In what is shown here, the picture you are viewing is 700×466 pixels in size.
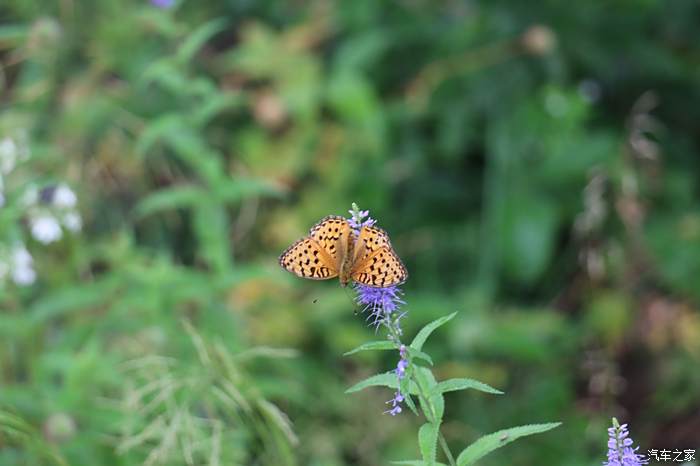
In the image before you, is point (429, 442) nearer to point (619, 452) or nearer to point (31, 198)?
point (619, 452)

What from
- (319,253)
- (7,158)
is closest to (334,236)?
(319,253)

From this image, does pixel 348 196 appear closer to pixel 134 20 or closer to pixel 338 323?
pixel 338 323

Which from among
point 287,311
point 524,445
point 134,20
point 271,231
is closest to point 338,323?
point 287,311

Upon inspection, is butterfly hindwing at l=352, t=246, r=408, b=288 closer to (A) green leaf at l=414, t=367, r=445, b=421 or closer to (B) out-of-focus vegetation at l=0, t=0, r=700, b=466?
(A) green leaf at l=414, t=367, r=445, b=421

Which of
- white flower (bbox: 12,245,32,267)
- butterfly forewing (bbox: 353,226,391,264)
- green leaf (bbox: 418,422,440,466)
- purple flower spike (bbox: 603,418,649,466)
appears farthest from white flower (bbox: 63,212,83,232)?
purple flower spike (bbox: 603,418,649,466)

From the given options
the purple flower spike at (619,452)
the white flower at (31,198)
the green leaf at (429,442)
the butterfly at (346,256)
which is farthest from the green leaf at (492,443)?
the white flower at (31,198)

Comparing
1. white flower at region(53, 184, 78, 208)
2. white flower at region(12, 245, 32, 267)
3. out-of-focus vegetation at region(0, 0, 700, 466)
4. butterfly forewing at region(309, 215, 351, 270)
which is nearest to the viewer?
butterfly forewing at region(309, 215, 351, 270)

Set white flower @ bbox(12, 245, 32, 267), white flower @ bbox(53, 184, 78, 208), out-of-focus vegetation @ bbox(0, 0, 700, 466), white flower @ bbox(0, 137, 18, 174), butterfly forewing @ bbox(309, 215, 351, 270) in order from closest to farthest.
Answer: butterfly forewing @ bbox(309, 215, 351, 270), white flower @ bbox(12, 245, 32, 267), white flower @ bbox(0, 137, 18, 174), white flower @ bbox(53, 184, 78, 208), out-of-focus vegetation @ bbox(0, 0, 700, 466)
